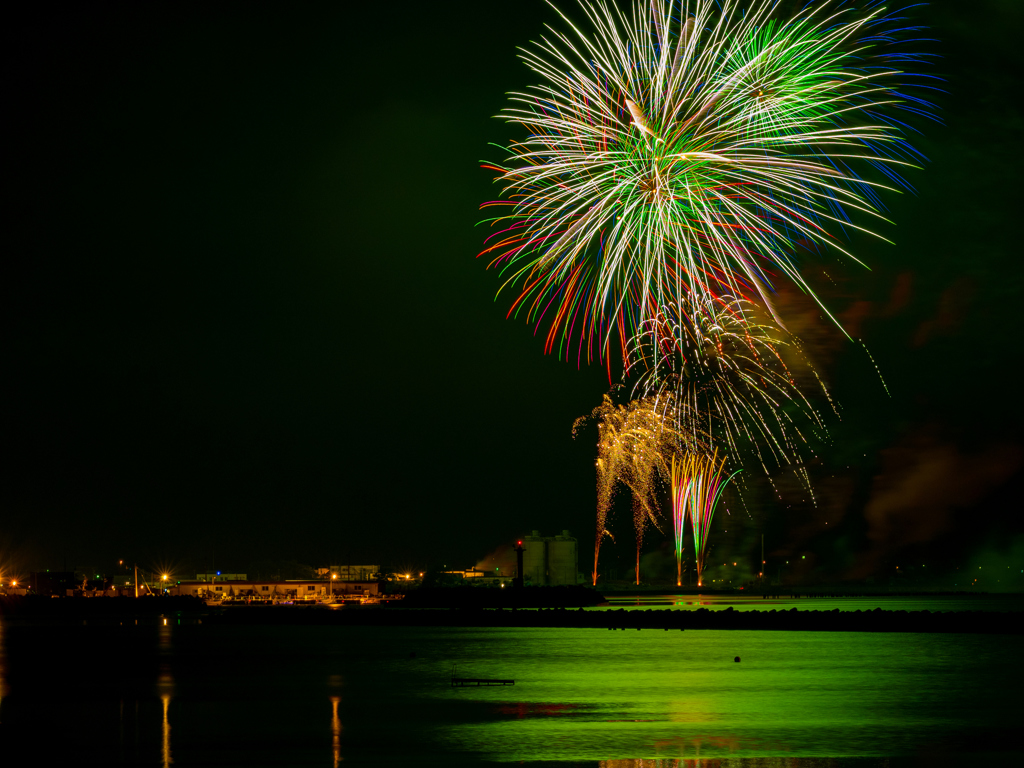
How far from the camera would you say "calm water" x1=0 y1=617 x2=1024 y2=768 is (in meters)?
16.1

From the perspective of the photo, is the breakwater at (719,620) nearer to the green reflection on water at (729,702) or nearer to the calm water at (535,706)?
the calm water at (535,706)

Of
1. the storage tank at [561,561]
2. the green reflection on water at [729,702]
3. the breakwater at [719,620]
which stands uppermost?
the green reflection on water at [729,702]

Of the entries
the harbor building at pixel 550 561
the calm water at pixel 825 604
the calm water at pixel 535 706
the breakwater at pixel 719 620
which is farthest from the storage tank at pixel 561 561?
the calm water at pixel 535 706

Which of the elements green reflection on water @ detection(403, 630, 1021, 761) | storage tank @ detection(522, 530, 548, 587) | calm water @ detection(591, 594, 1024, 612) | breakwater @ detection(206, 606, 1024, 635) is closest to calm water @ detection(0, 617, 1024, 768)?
green reflection on water @ detection(403, 630, 1021, 761)

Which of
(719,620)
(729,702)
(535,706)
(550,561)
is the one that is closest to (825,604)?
(719,620)

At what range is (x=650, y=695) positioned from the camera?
23578 millimetres

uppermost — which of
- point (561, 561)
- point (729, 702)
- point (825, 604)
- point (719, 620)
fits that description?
point (729, 702)

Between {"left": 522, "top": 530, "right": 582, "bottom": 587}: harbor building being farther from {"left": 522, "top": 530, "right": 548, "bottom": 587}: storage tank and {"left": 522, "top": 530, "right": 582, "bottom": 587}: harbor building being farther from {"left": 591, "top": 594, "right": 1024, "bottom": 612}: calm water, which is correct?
{"left": 591, "top": 594, "right": 1024, "bottom": 612}: calm water

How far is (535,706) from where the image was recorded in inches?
870

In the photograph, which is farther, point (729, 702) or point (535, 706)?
point (729, 702)

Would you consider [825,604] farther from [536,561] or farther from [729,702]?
[729,702]

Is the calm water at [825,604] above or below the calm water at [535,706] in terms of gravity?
below

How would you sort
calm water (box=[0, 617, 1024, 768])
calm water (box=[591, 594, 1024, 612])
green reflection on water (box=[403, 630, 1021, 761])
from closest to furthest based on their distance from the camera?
calm water (box=[0, 617, 1024, 768]) → green reflection on water (box=[403, 630, 1021, 761]) → calm water (box=[591, 594, 1024, 612])

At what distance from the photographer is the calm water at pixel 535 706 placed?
1611 cm
